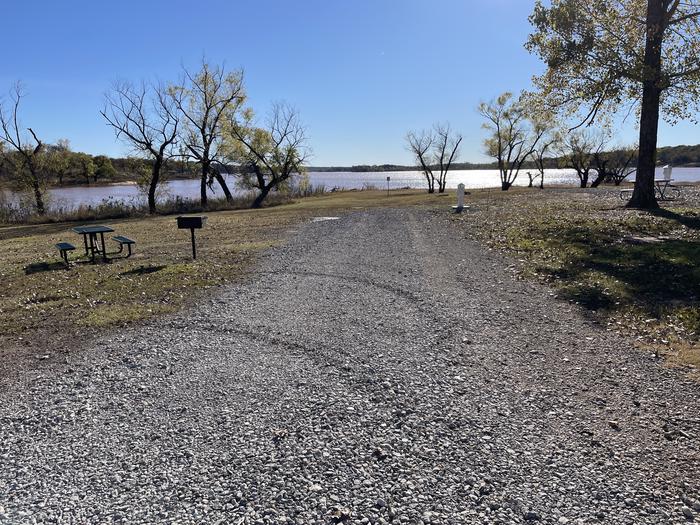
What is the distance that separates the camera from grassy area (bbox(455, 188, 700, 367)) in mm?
5602

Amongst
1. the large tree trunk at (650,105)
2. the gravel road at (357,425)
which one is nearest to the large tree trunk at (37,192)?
the gravel road at (357,425)

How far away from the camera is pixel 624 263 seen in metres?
8.62

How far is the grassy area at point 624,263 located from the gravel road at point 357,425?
561 millimetres

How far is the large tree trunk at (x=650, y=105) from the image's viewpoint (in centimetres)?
1420

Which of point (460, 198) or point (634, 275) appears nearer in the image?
point (634, 275)

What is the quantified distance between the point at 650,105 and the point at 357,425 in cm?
1601

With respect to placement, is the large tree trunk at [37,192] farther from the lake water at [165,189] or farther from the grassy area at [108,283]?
the grassy area at [108,283]

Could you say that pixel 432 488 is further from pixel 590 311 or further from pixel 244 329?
pixel 590 311

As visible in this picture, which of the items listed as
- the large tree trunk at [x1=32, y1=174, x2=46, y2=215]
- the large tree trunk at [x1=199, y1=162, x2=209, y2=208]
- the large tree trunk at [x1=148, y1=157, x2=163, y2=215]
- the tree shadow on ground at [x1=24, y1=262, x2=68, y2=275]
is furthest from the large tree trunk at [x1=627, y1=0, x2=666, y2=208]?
the large tree trunk at [x1=32, y1=174, x2=46, y2=215]

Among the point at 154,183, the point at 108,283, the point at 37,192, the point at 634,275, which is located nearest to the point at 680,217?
the point at 634,275

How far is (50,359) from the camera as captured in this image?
16.7 feet

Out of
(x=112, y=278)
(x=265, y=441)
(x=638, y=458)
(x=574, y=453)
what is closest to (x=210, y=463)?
(x=265, y=441)

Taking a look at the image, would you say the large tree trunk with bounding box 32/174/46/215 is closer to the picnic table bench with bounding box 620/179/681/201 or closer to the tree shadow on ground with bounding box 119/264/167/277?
the tree shadow on ground with bounding box 119/264/167/277

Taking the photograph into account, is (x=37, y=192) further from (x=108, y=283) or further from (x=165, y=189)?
(x=108, y=283)
